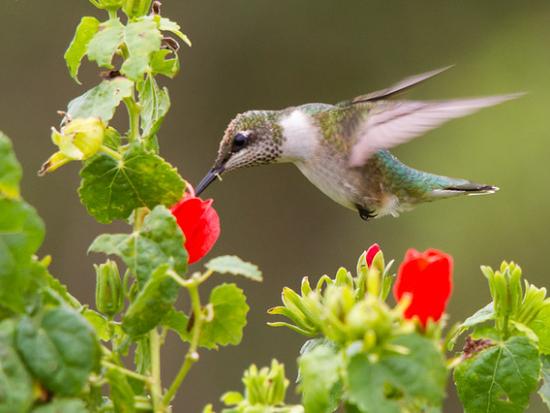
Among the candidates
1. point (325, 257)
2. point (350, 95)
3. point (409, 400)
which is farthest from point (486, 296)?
point (409, 400)

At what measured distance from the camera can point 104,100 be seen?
1.06 m

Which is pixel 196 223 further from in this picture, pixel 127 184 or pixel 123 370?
pixel 123 370

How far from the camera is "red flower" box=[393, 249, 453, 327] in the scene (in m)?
0.91

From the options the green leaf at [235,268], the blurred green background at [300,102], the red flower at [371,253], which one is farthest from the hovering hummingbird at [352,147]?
the blurred green background at [300,102]


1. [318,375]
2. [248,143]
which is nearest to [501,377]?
[318,375]

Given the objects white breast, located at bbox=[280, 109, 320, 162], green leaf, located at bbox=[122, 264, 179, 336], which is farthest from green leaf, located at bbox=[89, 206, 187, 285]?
white breast, located at bbox=[280, 109, 320, 162]

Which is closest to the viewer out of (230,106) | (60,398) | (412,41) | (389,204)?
(60,398)

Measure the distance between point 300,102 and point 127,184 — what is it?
4621 mm

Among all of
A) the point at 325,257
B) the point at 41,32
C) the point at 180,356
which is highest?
the point at 41,32

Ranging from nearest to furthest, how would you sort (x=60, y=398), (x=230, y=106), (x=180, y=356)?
1. (x=60, y=398)
2. (x=180, y=356)
3. (x=230, y=106)

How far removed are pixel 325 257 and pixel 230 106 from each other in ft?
3.13

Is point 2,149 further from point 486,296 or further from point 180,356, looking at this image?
point 486,296

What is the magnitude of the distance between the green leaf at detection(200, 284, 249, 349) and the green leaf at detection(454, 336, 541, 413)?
0.24 metres

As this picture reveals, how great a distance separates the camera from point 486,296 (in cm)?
512
